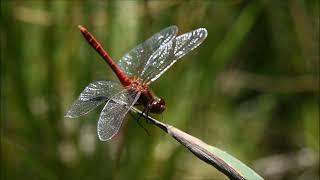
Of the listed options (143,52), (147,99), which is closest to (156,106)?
(147,99)

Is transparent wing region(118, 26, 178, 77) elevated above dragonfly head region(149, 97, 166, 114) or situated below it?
above

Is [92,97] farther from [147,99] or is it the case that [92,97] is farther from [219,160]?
[219,160]

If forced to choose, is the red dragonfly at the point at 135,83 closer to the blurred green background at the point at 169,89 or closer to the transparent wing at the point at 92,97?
the transparent wing at the point at 92,97

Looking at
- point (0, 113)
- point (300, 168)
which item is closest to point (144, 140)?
point (0, 113)

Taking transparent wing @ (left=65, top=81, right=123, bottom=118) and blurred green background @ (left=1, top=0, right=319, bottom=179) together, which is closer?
transparent wing @ (left=65, top=81, right=123, bottom=118)

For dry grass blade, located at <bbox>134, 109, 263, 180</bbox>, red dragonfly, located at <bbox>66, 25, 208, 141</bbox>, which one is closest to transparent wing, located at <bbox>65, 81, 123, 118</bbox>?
red dragonfly, located at <bbox>66, 25, 208, 141</bbox>

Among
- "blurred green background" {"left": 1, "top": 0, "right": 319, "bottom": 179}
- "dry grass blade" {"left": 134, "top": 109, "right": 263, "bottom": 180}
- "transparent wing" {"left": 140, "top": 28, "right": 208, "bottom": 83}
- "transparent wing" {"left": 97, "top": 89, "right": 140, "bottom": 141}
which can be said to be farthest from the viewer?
"blurred green background" {"left": 1, "top": 0, "right": 319, "bottom": 179}

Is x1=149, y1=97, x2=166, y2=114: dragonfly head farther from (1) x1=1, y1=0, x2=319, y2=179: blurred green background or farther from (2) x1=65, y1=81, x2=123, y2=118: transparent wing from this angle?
(1) x1=1, y1=0, x2=319, y2=179: blurred green background

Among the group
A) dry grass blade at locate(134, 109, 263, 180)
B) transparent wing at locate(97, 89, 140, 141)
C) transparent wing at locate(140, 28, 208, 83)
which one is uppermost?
transparent wing at locate(140, 28, 208, 83)
